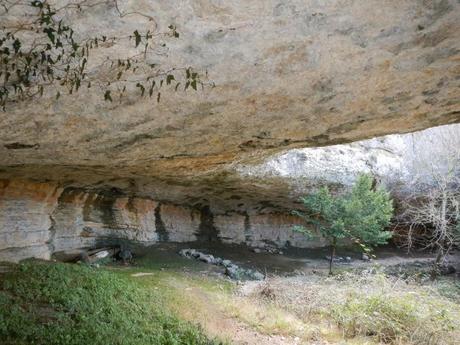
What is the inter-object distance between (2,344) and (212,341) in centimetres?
311

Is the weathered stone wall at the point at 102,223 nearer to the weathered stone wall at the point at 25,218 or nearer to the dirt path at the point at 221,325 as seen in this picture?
the weathered stone wall at the point at 25,218

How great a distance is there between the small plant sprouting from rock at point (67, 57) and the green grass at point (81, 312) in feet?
9.97

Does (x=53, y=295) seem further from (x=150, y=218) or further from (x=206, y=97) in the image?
(x=150, y=218)

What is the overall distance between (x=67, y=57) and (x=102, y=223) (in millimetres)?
11266

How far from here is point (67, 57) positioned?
4.45m

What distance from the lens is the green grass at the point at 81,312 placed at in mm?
5383

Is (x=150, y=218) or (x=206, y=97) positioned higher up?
(x=206, y=97)

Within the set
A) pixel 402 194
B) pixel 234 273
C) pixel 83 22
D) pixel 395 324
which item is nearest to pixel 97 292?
pixel 83 22

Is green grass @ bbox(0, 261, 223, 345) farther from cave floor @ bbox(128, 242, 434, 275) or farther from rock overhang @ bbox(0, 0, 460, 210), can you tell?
cave floor @ bbox(128, 242, 434, 275)

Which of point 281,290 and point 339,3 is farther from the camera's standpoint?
point 281,290

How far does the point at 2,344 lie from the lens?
474cm

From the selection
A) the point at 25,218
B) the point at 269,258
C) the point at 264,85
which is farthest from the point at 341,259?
Answer: the point at 264,85

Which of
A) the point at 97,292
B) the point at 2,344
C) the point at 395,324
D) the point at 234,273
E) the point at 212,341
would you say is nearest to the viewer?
the point at 2,344

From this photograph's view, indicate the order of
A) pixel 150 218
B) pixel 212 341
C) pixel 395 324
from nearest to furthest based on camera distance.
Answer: pixel 212 341, pixel 395 324, pixel 150 218
